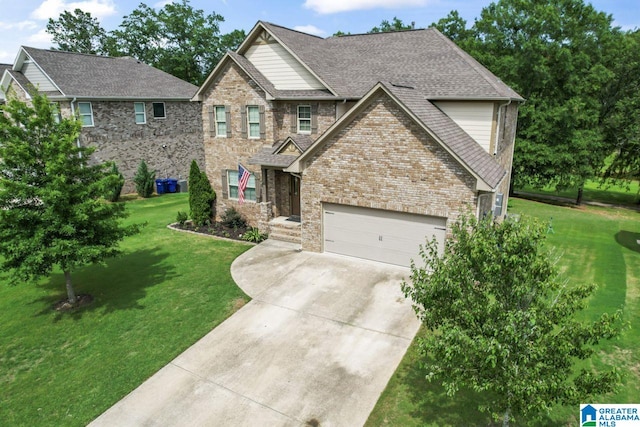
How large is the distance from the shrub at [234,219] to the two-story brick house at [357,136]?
47cm

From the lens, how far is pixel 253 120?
19844 mm

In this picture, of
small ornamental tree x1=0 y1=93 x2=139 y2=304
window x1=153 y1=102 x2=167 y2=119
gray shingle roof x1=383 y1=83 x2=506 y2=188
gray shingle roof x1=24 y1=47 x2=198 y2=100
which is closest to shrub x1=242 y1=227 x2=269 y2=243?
small ornamental tree x1=0 y1=93 x2=139 y2=304

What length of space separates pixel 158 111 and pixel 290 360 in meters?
26.7

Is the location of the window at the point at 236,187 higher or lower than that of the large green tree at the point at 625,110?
lower

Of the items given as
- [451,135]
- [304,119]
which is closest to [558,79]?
[451,135]

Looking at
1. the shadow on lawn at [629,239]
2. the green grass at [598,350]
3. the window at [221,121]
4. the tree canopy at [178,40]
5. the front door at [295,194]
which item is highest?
the tree canopy at [178,40]

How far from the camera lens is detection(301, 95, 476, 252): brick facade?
13938 millimetres

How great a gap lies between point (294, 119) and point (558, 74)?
2264 cm

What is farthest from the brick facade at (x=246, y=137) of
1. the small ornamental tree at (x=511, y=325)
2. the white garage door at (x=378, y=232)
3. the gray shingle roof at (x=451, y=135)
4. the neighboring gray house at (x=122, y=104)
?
the small ornamental tree at (x=511, y=325)

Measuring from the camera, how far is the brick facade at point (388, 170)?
13938 mm

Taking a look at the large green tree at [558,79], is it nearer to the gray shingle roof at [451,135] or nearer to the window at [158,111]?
the gray shingle roof at [451,135]

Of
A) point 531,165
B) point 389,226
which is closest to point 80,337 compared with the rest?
point 389,226

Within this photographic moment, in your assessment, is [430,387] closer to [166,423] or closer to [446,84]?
[166,423]

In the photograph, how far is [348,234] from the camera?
655 inches
